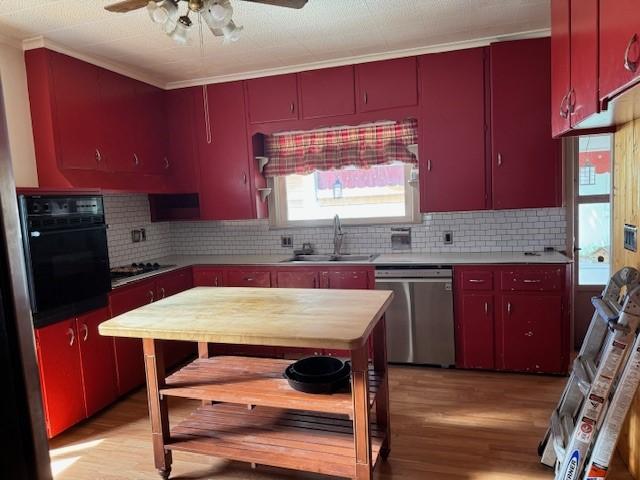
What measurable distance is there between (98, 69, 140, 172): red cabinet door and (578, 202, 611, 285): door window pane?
12.3 ft

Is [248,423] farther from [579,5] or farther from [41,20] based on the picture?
[41,20]

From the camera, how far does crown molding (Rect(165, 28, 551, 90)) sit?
332cm

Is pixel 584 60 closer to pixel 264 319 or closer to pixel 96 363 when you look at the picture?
pixel 264 319

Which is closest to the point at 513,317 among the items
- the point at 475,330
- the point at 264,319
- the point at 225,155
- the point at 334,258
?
the point at 475,330

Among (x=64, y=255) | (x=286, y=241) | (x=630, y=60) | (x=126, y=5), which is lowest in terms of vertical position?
(x=286, y=241)

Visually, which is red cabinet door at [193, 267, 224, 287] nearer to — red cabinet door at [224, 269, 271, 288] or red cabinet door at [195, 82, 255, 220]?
red cabinet door at [224, 269, 271, 288]

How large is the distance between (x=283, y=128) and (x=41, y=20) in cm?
189

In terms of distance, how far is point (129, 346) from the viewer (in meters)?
3.34

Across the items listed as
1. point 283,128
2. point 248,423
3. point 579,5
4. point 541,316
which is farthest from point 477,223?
point 248,423

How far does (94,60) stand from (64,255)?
1.56 metres

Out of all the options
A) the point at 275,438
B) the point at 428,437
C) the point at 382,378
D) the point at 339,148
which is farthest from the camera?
the point at 339,148

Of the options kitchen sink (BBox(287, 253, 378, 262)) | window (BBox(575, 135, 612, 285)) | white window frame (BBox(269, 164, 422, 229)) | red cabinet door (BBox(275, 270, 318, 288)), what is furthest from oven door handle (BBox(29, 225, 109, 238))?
window (BBox(575, 135, 612, 285))

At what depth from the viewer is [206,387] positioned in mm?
2254

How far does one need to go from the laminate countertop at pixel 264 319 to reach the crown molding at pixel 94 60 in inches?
76.6
